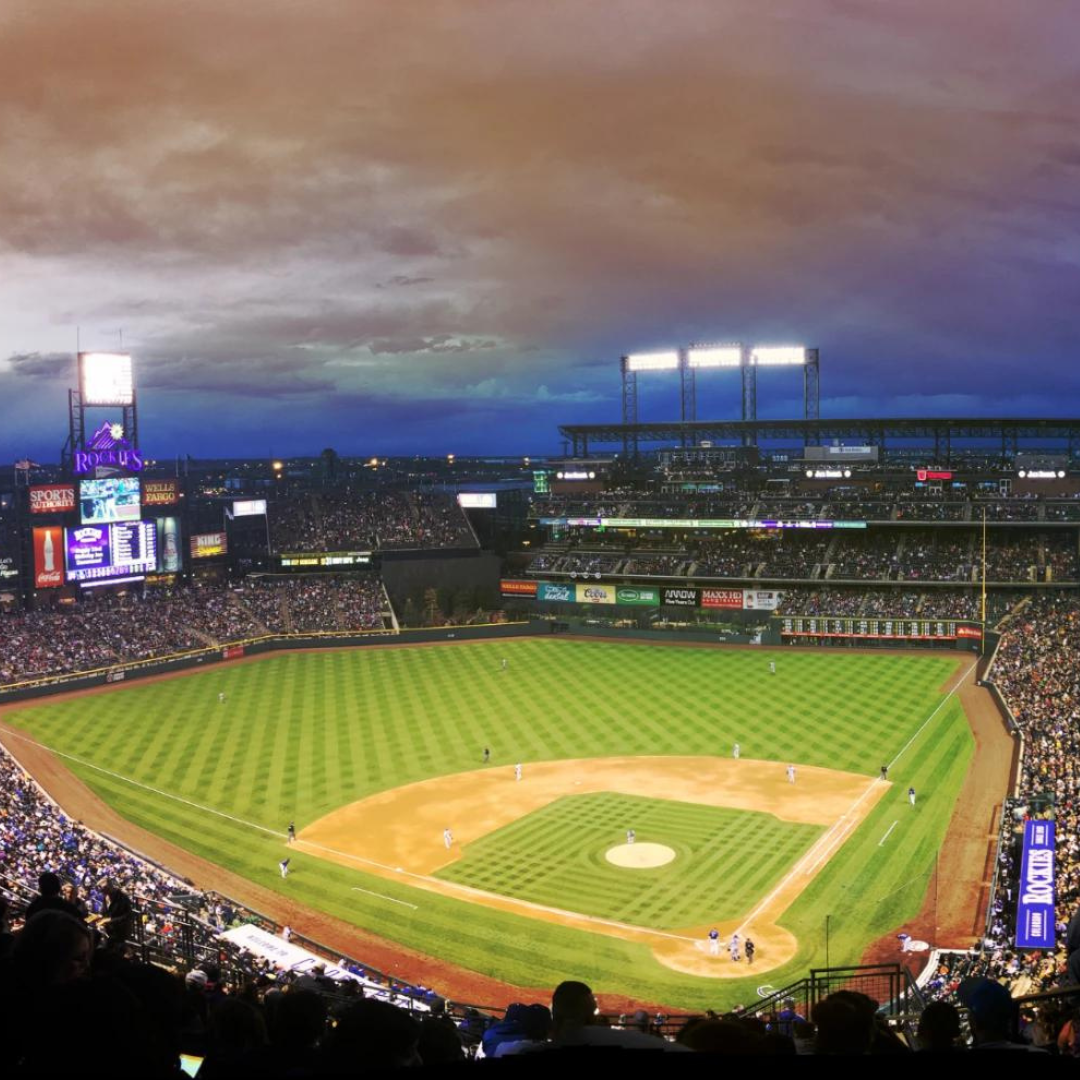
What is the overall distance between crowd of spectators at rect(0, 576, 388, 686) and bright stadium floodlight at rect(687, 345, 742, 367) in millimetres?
29220

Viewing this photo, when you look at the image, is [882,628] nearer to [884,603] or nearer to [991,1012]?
[884,603]

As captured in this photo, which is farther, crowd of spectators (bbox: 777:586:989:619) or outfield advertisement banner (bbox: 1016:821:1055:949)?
crowd of spectators (bbox: 777:586:989:619)

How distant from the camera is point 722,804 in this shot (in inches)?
1431

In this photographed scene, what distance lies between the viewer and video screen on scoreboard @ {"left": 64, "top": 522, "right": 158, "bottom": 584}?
59.8m

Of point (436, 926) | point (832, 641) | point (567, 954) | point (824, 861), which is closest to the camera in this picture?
point (567, 954)

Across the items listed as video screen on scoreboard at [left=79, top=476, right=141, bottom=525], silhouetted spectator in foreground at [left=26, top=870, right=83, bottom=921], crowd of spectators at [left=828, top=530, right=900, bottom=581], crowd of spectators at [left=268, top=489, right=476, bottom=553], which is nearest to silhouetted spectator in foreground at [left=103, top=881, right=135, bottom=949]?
silhouetted spectator in foreground at [left=26, top=870, right=83, bottom=921]

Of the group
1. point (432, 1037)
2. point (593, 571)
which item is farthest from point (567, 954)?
point (593, 571)

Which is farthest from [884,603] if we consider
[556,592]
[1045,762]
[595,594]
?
[1045,762]

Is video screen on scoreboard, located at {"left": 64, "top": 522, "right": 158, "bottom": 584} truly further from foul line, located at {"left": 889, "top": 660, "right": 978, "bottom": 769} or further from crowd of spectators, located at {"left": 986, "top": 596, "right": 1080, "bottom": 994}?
crowd of spectators, located at {"left": 986, "top": 596, "right": 1080, "bottom": 994}

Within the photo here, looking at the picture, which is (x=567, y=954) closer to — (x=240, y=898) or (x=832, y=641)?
(x=240, y=898)

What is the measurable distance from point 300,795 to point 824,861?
18.1 meters

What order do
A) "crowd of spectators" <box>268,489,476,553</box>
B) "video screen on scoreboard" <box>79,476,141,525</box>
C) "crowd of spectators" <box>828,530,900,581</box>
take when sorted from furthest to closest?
"crowd of spectators" <box>268,489,476,553</box>
"crowd of spectators" <box>828,530,900,581</box>
"video screen on scoreboard" <box>79,476,141,525</box>

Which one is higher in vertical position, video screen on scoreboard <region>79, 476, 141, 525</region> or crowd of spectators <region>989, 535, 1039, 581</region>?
video screen on scoreboard <region>79, 476, 141, 525</region>

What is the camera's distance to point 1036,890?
893 inches
